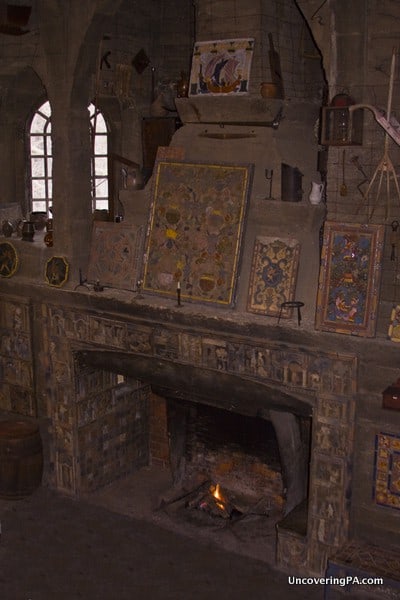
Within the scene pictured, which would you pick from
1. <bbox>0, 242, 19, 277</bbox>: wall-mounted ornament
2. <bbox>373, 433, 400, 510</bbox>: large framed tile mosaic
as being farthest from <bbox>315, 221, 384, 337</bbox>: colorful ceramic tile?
<bbox>0, 242, 19, 277</bbox>: wall-mounted ornament

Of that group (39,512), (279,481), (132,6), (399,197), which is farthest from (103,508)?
(132,6)

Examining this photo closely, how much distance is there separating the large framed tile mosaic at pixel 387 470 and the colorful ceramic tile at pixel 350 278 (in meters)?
0.95

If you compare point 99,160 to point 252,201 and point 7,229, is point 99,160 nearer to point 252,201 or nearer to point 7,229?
point 7,229

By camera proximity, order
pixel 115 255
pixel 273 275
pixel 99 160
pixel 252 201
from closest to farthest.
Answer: pixel 273 275 < pixel 252 201 < pixel 115 255 < pixel 99 160

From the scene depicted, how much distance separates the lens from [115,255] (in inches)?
352

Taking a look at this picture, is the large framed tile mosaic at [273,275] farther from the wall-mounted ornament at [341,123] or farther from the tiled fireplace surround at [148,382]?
the wall-mounted ornament at [341,123]

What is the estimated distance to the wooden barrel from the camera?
923 cm

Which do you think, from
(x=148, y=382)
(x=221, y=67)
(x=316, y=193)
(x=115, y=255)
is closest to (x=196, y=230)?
(x=115, y=255)

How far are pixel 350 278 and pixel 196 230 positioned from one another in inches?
70.4

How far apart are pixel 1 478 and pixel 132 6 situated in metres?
5.90

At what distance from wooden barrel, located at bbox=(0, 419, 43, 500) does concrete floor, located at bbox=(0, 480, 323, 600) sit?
168 mm

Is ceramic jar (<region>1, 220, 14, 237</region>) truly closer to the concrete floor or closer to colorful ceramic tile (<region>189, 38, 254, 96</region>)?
colorful ceramic tile (<region>189, 38, 254, 96</region>)

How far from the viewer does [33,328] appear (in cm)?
957

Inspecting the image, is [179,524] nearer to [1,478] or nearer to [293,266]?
[1,478]
